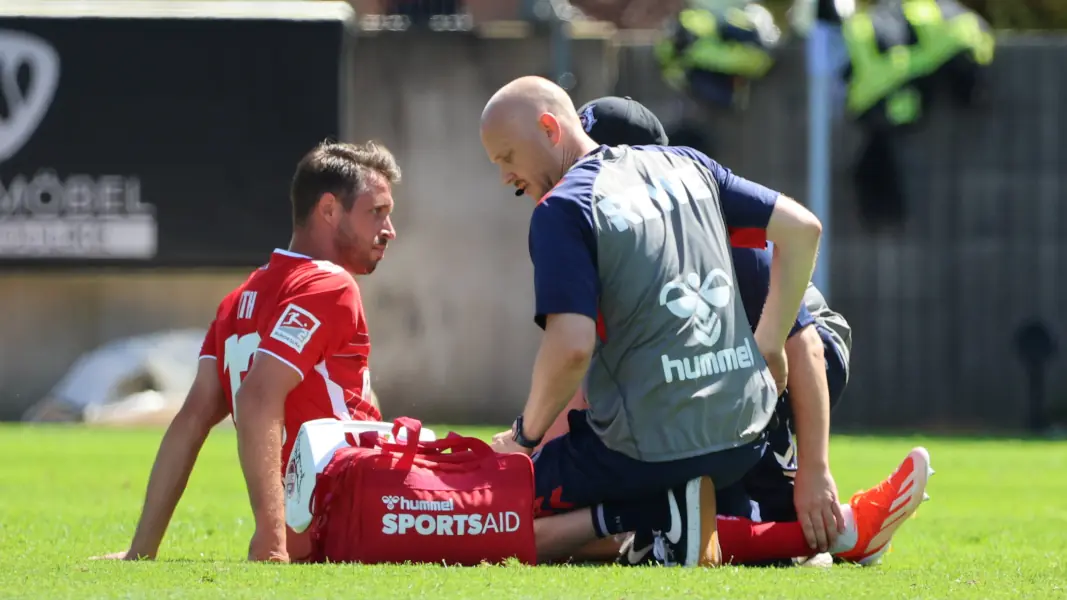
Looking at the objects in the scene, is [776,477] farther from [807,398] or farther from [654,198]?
[654,198]

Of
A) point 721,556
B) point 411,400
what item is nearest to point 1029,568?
point 721,556

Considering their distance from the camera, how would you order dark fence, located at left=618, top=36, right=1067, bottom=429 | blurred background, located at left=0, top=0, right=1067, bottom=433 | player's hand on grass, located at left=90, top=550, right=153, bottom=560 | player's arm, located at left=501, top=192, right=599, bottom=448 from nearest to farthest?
player's arm, located at left=501, top=192, right=599, bottom=448 < player's hand on grass, located at left=90, top=550, right=153, bottom=560 < blurred background, located at left=0, top=0, right=1067, bottom=433 < dark fence, located at left=618, top=36, right=1067, bottom=429

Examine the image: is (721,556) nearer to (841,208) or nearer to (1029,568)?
(1029,568)

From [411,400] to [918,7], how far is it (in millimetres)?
6581

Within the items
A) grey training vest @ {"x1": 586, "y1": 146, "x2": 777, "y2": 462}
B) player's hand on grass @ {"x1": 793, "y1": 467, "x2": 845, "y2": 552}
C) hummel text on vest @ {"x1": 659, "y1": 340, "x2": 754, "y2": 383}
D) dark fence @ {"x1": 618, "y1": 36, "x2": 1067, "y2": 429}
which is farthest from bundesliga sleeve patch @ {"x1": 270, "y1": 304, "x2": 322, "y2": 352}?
dark fence @ {"x1": 618, "y1": 36, "x2": 1067, "y2": 429}

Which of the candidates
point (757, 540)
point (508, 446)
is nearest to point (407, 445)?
point (508, 446)

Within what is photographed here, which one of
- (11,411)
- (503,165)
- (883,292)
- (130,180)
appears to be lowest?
(11,411)

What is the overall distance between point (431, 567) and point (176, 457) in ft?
3.84

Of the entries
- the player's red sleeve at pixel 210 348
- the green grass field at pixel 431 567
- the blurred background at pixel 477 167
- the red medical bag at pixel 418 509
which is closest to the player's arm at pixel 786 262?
the green grass field at pixel 431 567

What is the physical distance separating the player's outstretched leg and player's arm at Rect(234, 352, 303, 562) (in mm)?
1808

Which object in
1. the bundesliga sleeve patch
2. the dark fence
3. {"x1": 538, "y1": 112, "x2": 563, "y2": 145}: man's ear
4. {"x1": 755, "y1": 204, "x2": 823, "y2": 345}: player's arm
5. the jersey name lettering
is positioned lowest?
the dark fence

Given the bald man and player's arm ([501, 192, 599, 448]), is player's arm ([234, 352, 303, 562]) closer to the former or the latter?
the bald man

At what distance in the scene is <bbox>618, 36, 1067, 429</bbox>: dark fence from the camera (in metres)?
17.9

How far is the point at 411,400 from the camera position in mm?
17594
